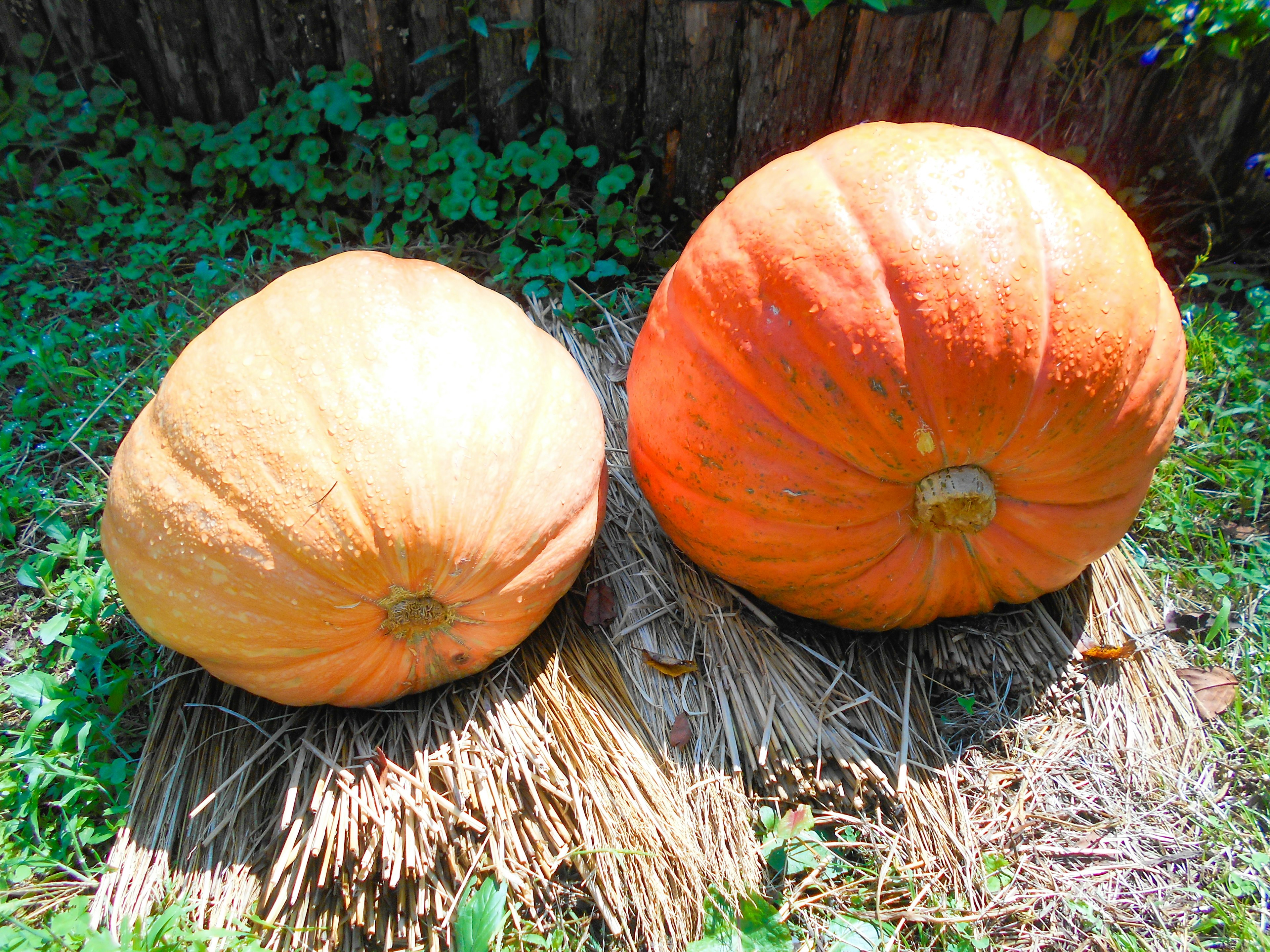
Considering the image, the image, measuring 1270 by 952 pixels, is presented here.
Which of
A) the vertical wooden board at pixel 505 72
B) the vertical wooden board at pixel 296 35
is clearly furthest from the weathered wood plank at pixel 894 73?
the vertical wooden board at pixel 296 35

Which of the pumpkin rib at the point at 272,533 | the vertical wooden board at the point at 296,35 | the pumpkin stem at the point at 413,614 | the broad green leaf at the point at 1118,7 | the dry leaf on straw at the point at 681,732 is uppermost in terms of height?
the broad green leaf at the point at 1118,7

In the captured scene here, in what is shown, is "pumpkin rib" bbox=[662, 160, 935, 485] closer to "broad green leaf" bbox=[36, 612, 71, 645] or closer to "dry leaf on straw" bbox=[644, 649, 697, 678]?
"dry leaf on straw" bbox=[644, 649, 697, 678]

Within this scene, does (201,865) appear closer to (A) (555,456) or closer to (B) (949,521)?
(A) (555,456)

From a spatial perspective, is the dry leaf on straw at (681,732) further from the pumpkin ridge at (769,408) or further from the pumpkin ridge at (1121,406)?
the pumpkin ridge at (1121,406)

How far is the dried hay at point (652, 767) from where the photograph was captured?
1830mm

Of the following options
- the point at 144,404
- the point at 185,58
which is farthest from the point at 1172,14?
the point at 144,404

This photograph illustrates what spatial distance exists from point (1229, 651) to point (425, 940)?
2.25 metres

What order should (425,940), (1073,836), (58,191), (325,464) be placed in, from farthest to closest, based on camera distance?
(58,191)
(1073,836)
(425,940)
(325,464)

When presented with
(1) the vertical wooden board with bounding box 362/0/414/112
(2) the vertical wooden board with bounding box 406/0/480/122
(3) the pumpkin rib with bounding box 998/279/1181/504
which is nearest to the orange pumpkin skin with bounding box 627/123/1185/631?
(3) the pumpkin rib with bounding box 998/279/1181/504

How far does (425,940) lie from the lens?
5.99 feet

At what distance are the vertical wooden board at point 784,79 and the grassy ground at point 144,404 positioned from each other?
16.9 inches

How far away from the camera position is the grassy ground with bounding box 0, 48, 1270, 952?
Result: 6.23ft

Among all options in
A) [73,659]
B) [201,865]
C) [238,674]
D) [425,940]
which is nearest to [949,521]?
[425,940]

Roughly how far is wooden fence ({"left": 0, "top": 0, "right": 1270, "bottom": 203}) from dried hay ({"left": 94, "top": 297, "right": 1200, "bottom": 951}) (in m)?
1.45
